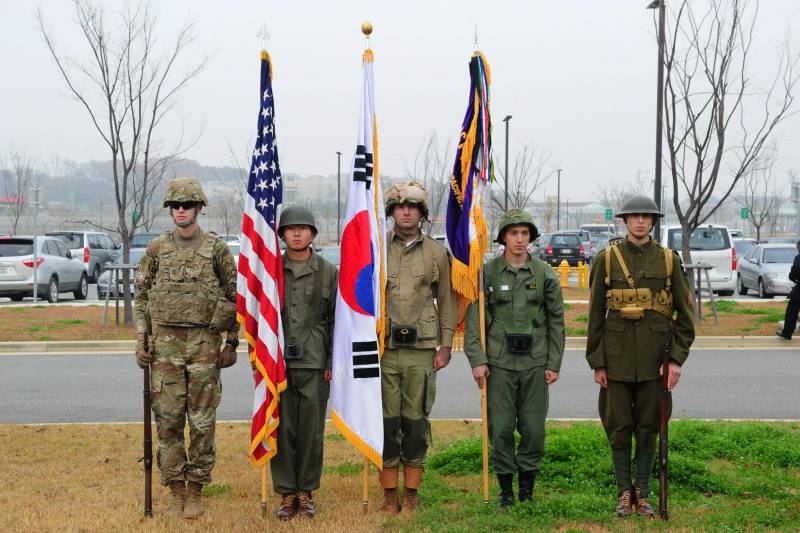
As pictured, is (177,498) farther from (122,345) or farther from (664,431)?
(122,345)

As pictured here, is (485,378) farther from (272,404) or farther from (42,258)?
(42,258)

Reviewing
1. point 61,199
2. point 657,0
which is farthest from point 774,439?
point 61,199

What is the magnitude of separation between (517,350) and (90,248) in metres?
27.2

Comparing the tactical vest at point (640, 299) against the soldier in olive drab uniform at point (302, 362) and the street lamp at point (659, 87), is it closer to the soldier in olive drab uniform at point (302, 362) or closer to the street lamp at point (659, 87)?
the soldier in olive drab uniform at point (302, 362)

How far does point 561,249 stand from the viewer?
115ft

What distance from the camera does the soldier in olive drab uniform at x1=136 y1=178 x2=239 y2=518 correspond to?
565 cm

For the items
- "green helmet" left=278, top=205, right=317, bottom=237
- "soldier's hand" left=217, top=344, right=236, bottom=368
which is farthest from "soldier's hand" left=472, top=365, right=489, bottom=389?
"soldier's hand" left=217, top=344, right=236, bottom=368

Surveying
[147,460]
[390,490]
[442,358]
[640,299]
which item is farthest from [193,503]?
[640,299]

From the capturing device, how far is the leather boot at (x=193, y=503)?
5625 mm

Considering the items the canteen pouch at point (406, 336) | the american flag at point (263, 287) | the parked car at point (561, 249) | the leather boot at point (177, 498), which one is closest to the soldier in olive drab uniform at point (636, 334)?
→ the canteen pouch at point (406, 336)

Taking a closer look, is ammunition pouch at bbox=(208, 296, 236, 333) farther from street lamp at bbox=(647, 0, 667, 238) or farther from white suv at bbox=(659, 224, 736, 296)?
white suv at bbox=(659, 224, 736, 296)

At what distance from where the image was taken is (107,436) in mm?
7902

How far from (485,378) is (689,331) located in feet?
4.25

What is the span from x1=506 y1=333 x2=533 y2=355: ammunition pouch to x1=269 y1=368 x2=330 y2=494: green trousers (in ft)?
4.08
